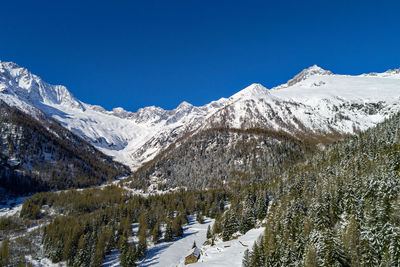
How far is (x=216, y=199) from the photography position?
17538 centimetres

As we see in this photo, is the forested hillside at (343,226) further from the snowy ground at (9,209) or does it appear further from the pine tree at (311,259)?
the snowy ground at (9,209)

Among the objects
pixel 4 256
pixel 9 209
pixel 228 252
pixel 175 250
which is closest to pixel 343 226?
pixel 228 252

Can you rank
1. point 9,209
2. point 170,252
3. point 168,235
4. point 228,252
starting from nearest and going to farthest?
1. point 228,252
2. point 170,252
3. point 168,235
4. point 9,209

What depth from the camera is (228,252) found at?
7669 centimetres

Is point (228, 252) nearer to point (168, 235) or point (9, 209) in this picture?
point (168, 235)

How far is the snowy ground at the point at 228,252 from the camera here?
69250mm

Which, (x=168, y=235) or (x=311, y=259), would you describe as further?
(x=168, y=235)

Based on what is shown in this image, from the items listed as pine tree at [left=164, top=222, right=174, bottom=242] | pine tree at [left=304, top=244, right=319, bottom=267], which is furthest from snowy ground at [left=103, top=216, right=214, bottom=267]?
pine tree at [left=304, top=244, right=319, bottom=267]

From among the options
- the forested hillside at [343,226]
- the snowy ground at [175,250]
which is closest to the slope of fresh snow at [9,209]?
the snowy ground at [175,250]

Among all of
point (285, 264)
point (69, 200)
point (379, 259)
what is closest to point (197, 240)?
point (285, 264)

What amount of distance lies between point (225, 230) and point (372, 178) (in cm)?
5608

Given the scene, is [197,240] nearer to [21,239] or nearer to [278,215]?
[278,215]

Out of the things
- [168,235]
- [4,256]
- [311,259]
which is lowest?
[168,235]

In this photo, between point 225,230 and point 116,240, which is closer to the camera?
point 225,230
